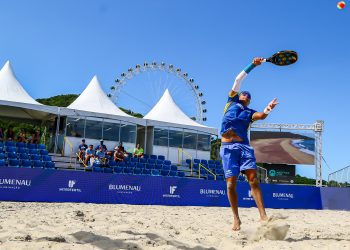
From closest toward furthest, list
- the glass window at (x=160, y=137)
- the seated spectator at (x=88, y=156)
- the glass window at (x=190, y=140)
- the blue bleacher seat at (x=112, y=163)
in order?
the seated spectator at (x=88, y=156), the blue bleacher seat at (x=112, y=163), the glass window at (x=160, y=137), the glass window at (x=190, y=140)

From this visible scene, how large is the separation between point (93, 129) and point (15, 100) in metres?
3.82

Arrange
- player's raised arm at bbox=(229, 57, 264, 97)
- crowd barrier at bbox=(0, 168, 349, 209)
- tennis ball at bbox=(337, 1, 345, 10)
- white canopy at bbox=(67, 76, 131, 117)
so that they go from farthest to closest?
1. white canopy at bbox=(67, 76, 131, 117)
2. crowd barrier at bbox=(0, 168, 349, 209)
3. tennis ball at bbox=(337, 1, 345, 10)
4. player's raised arm at bbox=(229, 57, 264, 97)

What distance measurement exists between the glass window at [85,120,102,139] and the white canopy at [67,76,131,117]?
1.96 ft

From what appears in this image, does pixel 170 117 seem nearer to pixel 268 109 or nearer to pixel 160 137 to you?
pixel 160 137

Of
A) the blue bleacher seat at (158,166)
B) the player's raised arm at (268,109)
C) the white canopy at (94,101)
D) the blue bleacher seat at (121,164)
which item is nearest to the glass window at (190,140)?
the white canopy at (94,101)

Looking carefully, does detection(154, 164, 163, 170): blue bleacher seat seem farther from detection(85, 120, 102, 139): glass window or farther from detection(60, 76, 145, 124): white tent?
detection(85, 120, 102, 139): glass window

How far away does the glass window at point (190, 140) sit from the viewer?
2159cm

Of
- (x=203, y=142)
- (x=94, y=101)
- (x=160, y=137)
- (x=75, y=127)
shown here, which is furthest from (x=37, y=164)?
(x=203, y=142)

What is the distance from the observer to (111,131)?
63.5ft

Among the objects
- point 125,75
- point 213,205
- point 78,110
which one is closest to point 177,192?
point 213,205

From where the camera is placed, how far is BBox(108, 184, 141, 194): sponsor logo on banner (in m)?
11.4

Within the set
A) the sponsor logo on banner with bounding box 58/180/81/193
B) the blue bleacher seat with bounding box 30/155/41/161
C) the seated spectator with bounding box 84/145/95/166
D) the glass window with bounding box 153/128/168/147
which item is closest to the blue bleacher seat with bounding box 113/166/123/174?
the seated spectator with bounding box 84/145/95/166

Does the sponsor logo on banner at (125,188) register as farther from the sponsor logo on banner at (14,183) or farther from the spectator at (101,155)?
the spectator at (101,155)

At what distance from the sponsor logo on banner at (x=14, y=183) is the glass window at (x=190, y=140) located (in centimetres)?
1214
